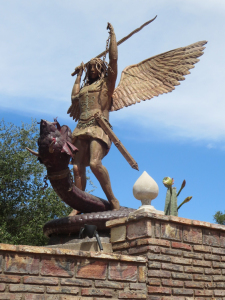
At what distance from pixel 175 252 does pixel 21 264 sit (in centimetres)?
199

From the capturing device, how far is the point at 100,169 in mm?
7062

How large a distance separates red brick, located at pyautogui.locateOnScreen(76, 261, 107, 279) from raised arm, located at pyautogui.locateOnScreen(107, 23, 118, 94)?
3684mm

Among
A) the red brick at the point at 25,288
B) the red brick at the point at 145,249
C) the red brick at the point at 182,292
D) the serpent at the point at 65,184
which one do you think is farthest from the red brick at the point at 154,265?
the serpent at the point at 65,184

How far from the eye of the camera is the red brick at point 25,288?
4.17 metres

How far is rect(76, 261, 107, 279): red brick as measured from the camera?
463cm

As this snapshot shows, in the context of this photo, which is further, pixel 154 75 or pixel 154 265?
pixel 154 75

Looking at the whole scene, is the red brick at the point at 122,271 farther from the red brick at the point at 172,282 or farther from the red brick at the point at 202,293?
the red brick at the point at 202,293

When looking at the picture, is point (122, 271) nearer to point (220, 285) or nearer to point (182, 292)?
point (182, 292)

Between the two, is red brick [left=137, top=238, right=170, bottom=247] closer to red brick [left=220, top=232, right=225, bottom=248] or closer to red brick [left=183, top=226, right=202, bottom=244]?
red brick [left=183, top=226, right=202, bottom=244]

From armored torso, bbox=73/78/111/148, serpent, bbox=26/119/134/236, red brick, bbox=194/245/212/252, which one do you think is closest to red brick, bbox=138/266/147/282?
red brick, bbox=194/245/212/252

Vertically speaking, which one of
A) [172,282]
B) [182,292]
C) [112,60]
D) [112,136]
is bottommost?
[182,292]

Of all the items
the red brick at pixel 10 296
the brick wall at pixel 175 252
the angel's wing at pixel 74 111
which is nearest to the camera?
the red brick at pixel 10 296

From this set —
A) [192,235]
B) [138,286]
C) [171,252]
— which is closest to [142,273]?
[138,286]

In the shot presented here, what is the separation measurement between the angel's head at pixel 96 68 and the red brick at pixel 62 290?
4199 mm
